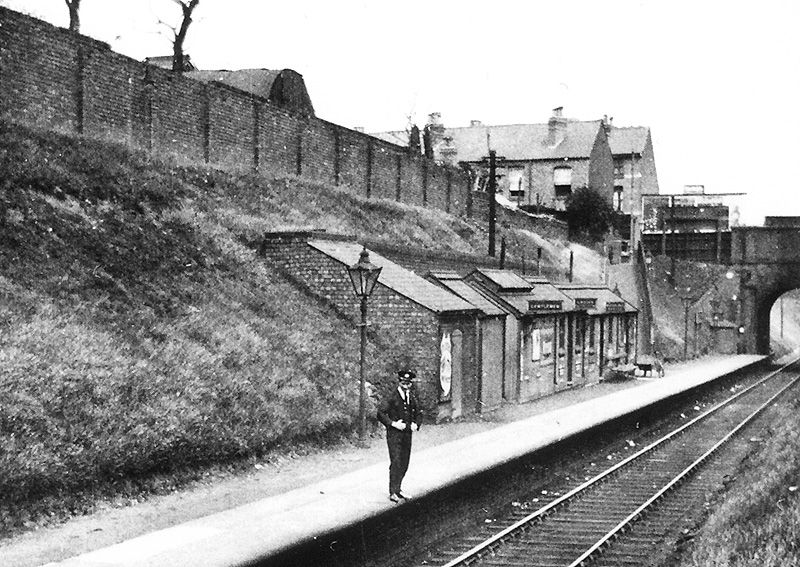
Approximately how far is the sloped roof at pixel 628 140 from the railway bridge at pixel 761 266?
29304 millimetres

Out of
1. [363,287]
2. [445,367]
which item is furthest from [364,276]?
[445,367]

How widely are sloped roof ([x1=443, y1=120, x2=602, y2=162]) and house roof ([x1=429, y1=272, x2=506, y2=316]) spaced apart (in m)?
47.5

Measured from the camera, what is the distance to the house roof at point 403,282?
2067 cm

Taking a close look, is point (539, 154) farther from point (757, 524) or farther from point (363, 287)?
point (757, 524)

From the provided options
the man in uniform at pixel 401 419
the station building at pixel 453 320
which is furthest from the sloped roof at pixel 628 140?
the man in uniform at pixel 401 419

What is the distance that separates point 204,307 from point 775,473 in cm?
996

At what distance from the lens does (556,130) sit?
74.0m

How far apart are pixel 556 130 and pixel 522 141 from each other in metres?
2.77

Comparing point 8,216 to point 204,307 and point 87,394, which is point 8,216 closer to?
point 204,307

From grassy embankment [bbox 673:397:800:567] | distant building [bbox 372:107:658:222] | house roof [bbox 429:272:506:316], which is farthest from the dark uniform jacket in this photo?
distant building [bbox 372:107:658:222]

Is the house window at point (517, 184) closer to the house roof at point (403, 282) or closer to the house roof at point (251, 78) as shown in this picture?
the house roof at point (251, 78)

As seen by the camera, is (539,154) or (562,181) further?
(539,154)

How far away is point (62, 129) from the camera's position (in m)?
21.2

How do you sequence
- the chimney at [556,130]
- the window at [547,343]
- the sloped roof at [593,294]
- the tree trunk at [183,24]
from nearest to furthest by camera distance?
the window at [547,343], the sloped roof at [593,294], the tree trunk at [183,24], the chimney at [556,130]
